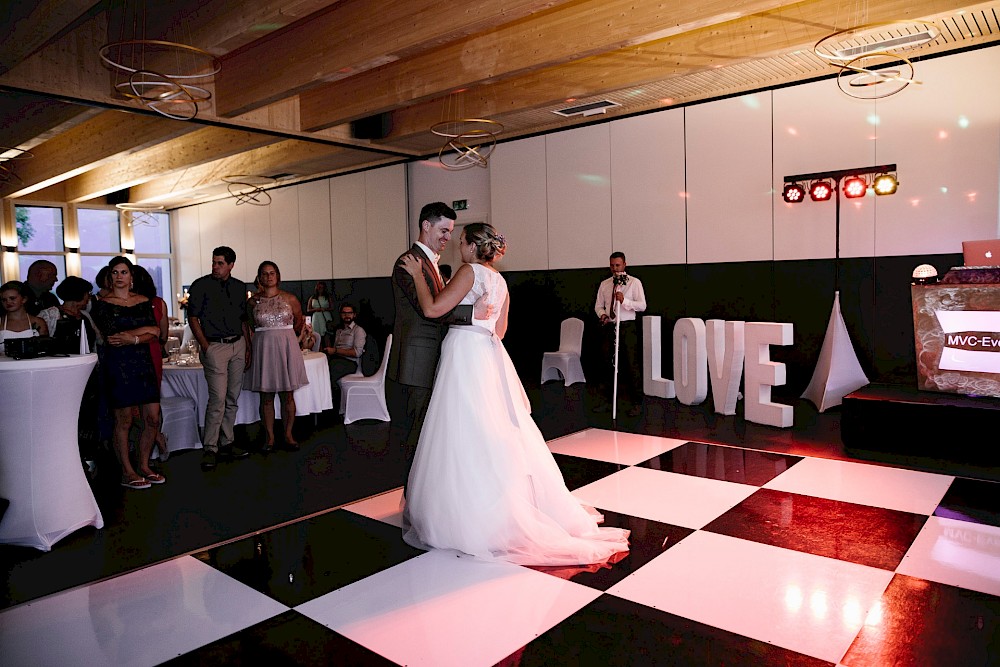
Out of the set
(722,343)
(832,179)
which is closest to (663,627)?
(722,343)

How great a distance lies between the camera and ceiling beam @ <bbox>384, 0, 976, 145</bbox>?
573 centimetres

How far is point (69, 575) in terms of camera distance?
316 cm

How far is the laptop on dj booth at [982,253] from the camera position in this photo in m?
5.10

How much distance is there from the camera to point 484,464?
3.22m

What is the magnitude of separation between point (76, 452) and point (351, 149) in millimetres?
7273

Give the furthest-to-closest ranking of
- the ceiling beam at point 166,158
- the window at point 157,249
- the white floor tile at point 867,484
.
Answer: the window at point 157,249, the ceiling beam at point 166,158, the white floor tile at point 867,484

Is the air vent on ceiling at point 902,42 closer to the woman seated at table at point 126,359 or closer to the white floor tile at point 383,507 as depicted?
the white floor tile at point 383,507

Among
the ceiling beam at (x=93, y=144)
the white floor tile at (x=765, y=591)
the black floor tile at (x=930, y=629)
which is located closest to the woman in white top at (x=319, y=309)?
the ceiling beam at (x=93, y=144)

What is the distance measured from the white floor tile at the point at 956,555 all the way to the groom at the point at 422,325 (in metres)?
2.37

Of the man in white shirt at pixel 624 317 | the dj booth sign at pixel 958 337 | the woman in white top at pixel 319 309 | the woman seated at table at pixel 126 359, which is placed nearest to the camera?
the woman seated at table at pixel 126 359

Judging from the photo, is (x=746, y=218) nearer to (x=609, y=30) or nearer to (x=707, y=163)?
(x=707, y=163)

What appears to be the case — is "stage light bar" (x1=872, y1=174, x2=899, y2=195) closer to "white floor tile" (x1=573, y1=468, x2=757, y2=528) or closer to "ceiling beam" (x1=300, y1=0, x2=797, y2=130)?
"ceiling beam" (x1=300, y1=0, x2=797, y2=130)

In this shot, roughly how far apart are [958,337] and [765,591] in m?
3.39

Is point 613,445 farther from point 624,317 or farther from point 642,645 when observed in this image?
point 642,645
